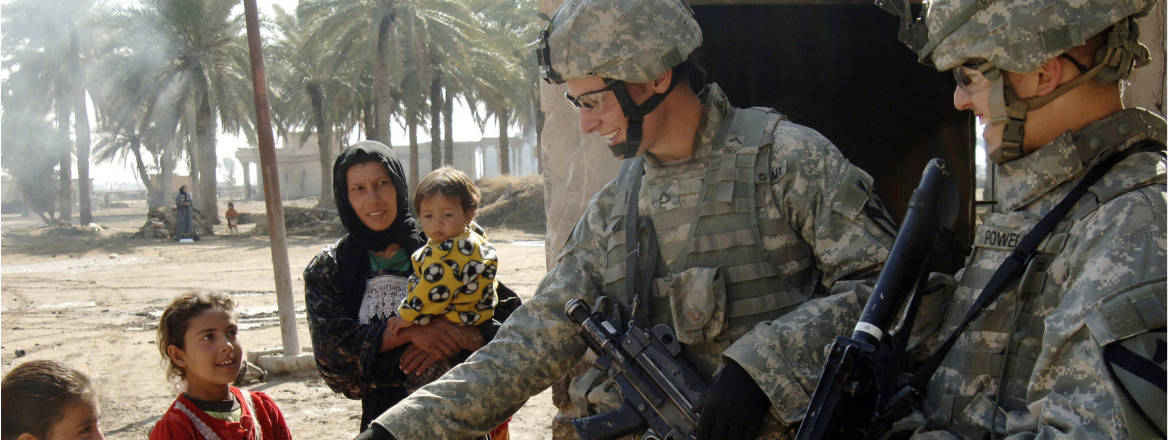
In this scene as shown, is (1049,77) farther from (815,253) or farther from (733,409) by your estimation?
(733,409)

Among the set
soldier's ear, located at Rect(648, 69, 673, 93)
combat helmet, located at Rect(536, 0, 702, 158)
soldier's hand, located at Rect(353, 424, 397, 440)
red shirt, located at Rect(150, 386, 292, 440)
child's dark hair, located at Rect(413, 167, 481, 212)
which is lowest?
red shirt, located at Rect(150, 386, 292, 440)

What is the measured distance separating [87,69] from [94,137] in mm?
19310

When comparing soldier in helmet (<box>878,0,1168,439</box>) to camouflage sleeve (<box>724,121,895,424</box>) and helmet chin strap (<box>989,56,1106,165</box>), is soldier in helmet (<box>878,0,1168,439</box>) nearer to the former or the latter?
helmet chin strap (<box>989,56,1106,165</box>)

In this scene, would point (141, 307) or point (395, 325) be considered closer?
point (395, 325)

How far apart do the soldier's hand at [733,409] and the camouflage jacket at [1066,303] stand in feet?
1.16

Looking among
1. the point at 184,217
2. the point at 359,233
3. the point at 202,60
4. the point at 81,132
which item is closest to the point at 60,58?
the point at 81,132

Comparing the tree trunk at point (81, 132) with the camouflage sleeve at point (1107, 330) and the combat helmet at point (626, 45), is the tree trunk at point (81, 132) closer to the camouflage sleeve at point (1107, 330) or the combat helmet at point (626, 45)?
the combat helmet at point (626, 45)

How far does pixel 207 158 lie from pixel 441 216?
2677 centimetres

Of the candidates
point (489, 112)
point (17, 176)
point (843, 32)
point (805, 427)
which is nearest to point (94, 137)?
point (17, 176)

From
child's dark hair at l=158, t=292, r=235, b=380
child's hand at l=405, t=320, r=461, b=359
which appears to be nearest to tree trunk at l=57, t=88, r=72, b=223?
child's dark hair at l=158, t=292, r=235, b=380

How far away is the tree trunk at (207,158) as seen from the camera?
2759 centimetres

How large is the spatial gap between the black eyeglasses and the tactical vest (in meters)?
0.27

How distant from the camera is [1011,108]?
1.63m

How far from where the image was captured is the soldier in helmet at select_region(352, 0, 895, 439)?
7.15 feet
